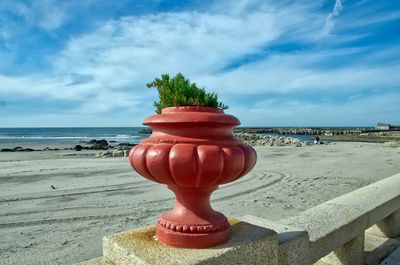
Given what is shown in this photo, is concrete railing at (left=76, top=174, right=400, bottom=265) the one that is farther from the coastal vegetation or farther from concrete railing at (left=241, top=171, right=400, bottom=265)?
the coastal vegetation

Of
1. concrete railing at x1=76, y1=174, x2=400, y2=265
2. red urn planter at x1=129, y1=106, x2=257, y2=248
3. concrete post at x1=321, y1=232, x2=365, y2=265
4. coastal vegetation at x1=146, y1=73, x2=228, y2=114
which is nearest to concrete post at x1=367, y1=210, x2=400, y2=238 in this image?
concrete railing at x1=76, y1=174, x2=400, y2=265

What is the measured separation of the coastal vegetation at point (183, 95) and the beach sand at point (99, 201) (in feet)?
7.84

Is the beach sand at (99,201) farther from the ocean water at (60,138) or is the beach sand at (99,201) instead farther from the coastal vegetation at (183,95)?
the ocean water at (60,138)

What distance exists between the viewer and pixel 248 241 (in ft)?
5.36

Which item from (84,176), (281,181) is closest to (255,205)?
(281,181)

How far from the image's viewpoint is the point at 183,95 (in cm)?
164

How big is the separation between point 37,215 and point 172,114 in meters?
4.21

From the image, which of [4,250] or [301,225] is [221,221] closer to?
[301,225]

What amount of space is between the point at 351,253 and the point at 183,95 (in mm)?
2371

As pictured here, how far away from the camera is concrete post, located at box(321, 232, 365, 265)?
Answer: 269 centimetres

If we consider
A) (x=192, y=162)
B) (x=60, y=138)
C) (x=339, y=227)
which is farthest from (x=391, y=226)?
(x=60, y=138)

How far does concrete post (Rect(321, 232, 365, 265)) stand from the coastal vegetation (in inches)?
80.8

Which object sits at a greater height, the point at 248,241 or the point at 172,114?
the point at 172,114

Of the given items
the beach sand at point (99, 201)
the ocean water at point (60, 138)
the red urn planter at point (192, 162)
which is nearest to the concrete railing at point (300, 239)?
the red urn planter at point (192, 162)
